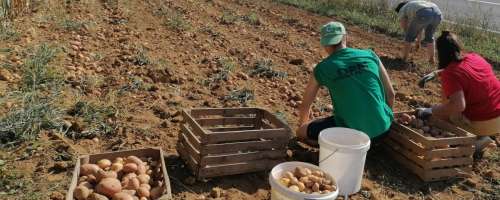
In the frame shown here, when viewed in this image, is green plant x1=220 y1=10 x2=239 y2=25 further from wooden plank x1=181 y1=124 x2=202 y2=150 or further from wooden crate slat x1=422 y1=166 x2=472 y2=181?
wooden crate slat x1=422 y1=166 x2=472 y2=181

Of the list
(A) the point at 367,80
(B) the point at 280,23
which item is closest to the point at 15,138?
(A) the point at 367,80

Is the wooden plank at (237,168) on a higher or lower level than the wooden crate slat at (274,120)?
lower

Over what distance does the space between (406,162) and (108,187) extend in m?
2.39

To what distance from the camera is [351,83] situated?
3.74m

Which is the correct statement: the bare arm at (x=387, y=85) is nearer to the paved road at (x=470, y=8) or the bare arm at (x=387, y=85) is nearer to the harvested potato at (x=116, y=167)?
the harvested potato at (x=116, y=167)

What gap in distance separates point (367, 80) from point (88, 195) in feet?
6.97

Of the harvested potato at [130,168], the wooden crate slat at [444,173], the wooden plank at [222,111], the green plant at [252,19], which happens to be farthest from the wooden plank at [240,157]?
the green plant at [252,19]

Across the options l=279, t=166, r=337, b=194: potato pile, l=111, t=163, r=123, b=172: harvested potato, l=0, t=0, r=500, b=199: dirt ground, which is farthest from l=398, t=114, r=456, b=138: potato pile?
l=111, t=163, r=123, b=172: harvested potato

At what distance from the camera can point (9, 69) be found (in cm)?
484

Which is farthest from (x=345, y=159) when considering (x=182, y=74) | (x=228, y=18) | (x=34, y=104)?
(x=228, y=18)

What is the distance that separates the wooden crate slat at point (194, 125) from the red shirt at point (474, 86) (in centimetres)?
Answer: 202

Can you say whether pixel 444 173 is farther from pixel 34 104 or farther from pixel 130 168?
pixel 34 104

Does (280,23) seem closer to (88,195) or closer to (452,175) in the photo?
(452,175)

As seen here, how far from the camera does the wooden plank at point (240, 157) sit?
342cm
